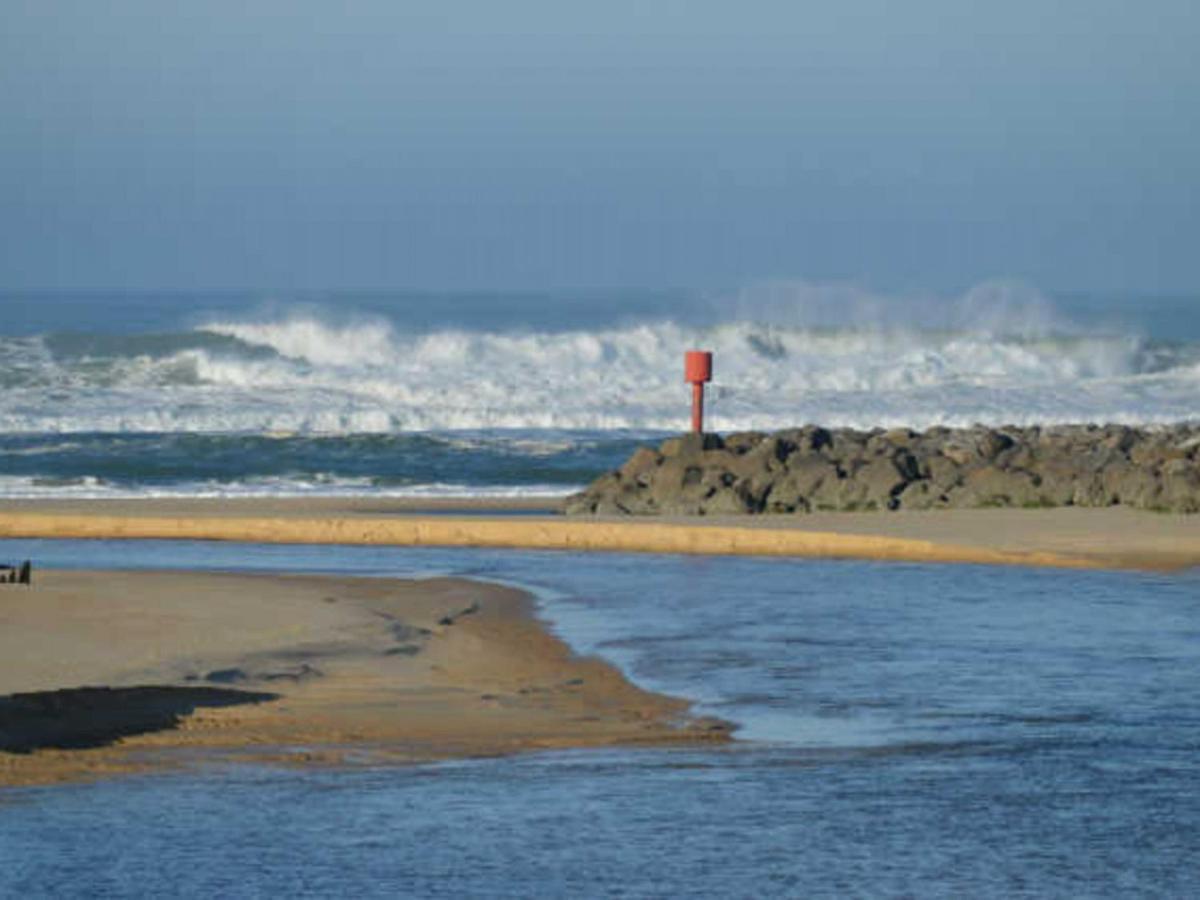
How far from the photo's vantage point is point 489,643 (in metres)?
13.0

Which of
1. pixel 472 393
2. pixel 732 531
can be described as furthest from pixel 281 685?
pixel 472 393

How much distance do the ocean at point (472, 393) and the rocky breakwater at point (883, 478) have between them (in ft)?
8.42

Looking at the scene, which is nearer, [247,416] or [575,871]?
[575,871]

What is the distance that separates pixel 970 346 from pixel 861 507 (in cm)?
3172

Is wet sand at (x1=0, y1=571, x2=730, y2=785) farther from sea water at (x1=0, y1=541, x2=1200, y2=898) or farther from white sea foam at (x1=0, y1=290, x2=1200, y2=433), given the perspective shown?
white sea foam at (x1=0, y1=290, x2=1200, y2=433)

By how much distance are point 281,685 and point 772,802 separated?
3183 mm

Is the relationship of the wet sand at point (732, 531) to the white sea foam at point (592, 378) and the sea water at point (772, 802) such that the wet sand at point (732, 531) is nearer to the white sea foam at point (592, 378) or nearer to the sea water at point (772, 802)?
the sea water at point (772, 802)

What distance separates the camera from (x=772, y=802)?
8.73 metres

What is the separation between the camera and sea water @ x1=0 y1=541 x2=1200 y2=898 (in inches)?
301

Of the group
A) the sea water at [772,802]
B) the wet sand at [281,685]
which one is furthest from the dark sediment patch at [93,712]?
the sea water at [772,802]

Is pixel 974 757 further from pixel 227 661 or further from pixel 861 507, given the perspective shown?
pixel 861 507

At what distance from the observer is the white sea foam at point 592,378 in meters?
37.3

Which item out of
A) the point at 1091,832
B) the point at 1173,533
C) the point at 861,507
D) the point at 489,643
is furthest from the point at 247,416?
the point at 1091,832

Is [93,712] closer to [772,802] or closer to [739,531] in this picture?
[772,802]
